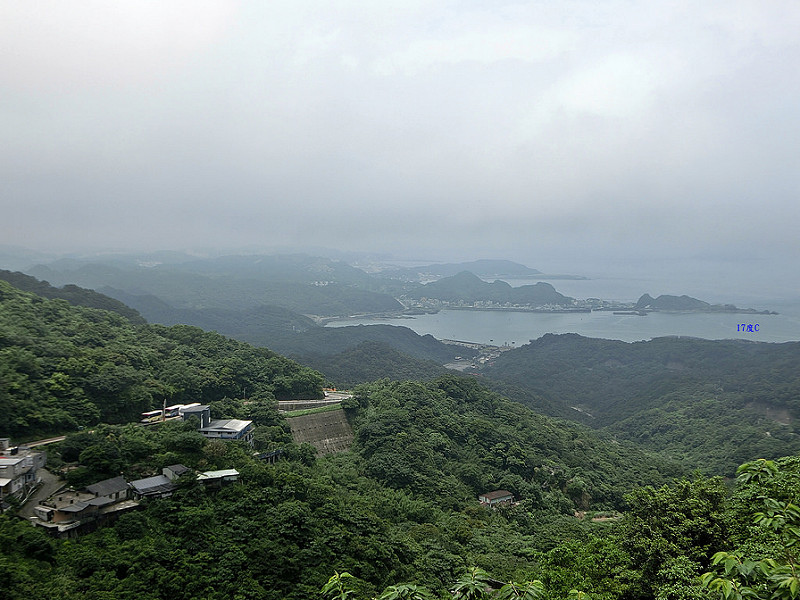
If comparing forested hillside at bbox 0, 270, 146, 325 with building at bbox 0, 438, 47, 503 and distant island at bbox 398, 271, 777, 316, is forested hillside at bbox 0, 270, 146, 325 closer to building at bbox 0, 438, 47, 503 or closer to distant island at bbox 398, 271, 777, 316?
building at bbox 0, 438, 47, 503

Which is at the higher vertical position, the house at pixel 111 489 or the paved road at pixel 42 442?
the paved road at pixel 42 442

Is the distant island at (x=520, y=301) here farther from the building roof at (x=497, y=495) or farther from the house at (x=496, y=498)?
the house at (x=496, y=498)

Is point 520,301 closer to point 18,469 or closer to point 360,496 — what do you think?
point 360,496

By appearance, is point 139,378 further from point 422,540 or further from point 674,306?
point 674,306

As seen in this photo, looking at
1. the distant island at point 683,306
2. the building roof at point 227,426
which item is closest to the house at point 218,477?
the building roof at point 227,426

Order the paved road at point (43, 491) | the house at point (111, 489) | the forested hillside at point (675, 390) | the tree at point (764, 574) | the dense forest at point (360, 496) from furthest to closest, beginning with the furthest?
the forested hillside at point (675, 390) < the house at point (111, 489) < the paved road at point (43, 491) < the dense forest at point (360, 496) < the tree at point (764, 574)

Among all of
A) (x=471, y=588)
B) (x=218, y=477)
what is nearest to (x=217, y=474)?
(x=218, y=477)

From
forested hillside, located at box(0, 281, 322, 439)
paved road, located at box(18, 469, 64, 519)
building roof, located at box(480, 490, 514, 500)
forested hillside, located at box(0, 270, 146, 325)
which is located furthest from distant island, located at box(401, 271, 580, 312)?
paved road, located at box(18, 469, 64, 519)
